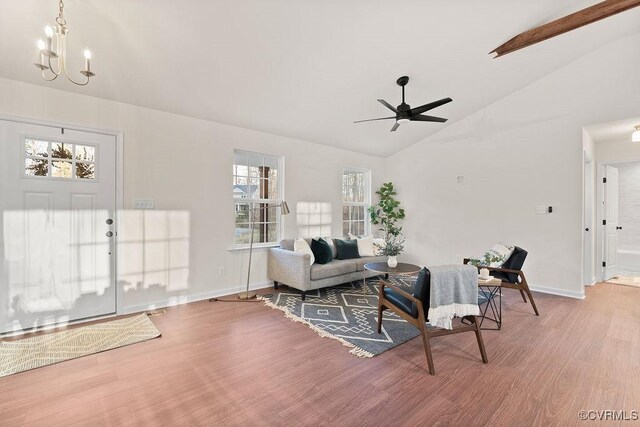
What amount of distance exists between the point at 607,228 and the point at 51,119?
8523 millimetres

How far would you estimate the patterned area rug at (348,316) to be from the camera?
277cm

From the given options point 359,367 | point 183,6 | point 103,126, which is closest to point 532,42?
point 183,6

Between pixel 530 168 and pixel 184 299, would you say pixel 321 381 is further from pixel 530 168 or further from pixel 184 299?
pixel 530 168

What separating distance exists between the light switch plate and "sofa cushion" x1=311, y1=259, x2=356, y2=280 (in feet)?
7.34

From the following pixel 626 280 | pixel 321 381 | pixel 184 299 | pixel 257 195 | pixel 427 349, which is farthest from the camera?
pixel 626 280

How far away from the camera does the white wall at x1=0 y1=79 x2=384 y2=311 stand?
125 inches

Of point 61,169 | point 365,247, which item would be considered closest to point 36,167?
point 61,169

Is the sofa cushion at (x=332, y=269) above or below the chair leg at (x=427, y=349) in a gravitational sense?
above

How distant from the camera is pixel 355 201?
6.22 m

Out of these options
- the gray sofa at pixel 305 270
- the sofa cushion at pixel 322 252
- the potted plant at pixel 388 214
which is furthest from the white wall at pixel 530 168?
the sofa cushion at pixel 322 252

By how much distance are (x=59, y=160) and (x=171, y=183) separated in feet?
3.62

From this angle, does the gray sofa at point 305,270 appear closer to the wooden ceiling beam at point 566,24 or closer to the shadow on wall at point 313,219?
the shadow on wall at point 313,219

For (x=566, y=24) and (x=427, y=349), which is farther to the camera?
(x=566, y=24)

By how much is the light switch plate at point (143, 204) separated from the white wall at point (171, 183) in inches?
2.0
